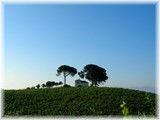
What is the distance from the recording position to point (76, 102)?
16828 millimetres

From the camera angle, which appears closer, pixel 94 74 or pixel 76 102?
pixel 76 102

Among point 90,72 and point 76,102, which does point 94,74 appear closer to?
point 90,72

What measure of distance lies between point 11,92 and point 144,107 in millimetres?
7366

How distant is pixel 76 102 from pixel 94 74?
217 inches

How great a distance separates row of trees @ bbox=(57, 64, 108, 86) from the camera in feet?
56.9

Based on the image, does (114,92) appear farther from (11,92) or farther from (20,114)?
(20,114)

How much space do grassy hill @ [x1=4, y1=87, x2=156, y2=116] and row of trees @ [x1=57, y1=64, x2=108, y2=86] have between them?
2.74 ft

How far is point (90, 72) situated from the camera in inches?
837

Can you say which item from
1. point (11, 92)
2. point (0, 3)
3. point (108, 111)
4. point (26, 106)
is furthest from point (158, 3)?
point (11, 92)

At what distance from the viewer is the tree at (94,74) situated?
19303 mm

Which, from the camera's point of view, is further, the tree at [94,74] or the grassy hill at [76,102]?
the tree at [94,74]

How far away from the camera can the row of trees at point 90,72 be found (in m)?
17.3

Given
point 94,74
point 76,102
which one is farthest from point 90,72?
point 76,102

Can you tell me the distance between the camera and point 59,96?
711 inches
